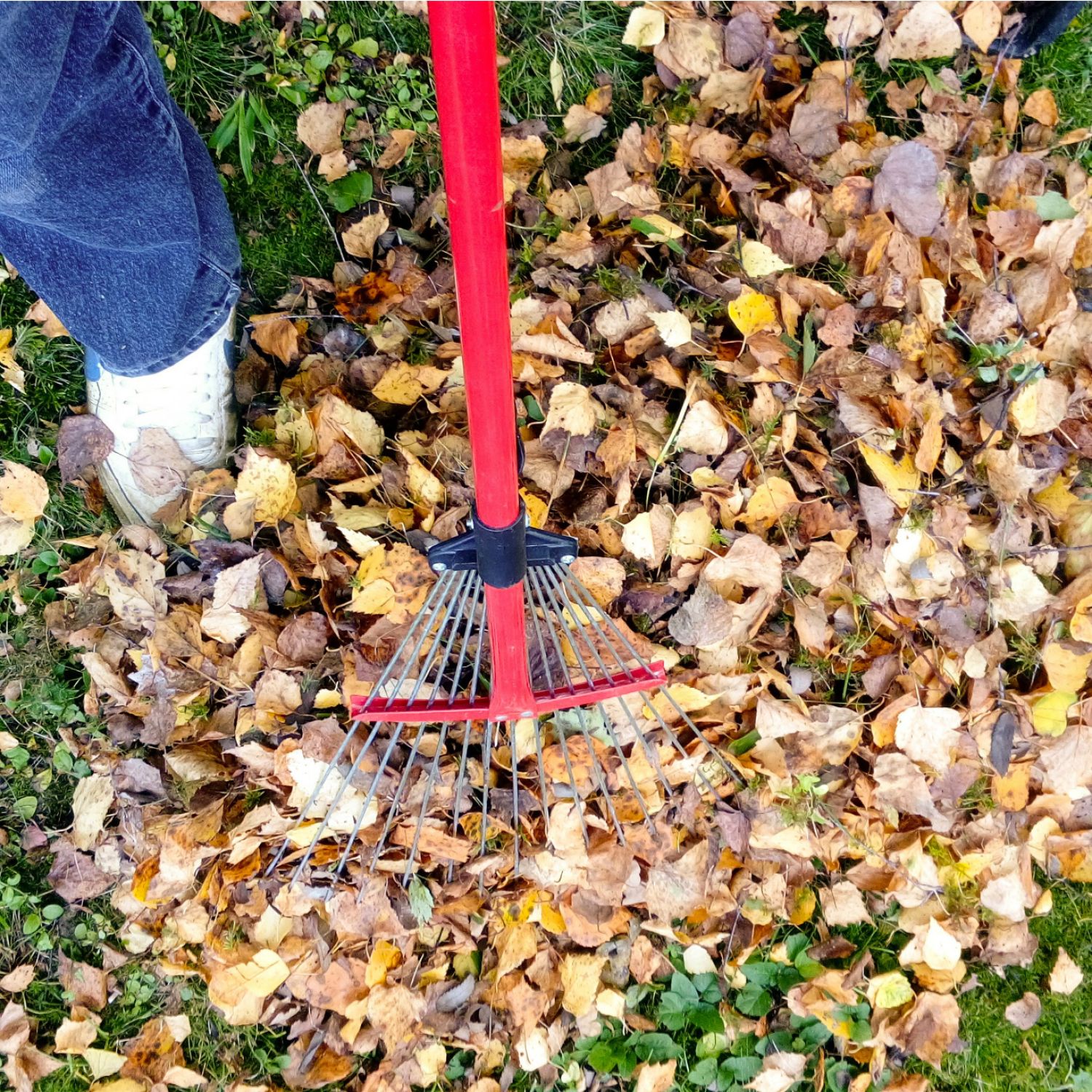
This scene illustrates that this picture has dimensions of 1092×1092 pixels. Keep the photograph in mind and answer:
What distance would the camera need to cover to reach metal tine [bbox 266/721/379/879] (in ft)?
3.70

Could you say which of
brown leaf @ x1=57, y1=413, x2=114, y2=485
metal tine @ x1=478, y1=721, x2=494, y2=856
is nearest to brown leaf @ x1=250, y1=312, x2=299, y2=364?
brown leaf @ x1=57, y1=413, x2=114, y2=485

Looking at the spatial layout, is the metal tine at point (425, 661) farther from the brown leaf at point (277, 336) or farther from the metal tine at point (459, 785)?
the brown leaf at point (277, 336)

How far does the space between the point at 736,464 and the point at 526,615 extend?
355 mm

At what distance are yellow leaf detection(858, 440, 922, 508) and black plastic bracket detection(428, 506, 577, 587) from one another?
0.45 meters

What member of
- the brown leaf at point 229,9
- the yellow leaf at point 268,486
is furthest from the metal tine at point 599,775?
the brown leaf at point 229,9

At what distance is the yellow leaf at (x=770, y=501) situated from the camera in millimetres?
1245

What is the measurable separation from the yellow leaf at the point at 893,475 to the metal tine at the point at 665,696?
0.41 metres

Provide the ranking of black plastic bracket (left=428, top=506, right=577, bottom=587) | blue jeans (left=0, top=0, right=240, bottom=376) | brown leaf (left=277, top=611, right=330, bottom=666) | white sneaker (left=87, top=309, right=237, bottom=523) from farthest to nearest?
1. white sneaker (left=87, top=309, right=237, bottom=523)
2. brown leaf (left=277, top=611, right=330, bottom=666)
3. black plastic bracket (left=428, top=506, right=577, bottom=587)
4. blue jeans (left=0, top=0, right=240, bottom=376)

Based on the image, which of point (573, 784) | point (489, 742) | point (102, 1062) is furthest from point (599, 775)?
point (102, 1062)

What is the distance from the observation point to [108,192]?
1.08 metres

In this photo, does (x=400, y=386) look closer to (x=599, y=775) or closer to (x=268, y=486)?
(x=268, y=486)

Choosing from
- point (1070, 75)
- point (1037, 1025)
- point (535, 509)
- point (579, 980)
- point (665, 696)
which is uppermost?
point (1070, 75)

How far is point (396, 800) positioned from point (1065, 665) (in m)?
0.95

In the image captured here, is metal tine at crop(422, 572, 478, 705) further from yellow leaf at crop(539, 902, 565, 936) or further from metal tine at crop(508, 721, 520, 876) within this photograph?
yellow leaf at crop(539, 902, 565, 936)
